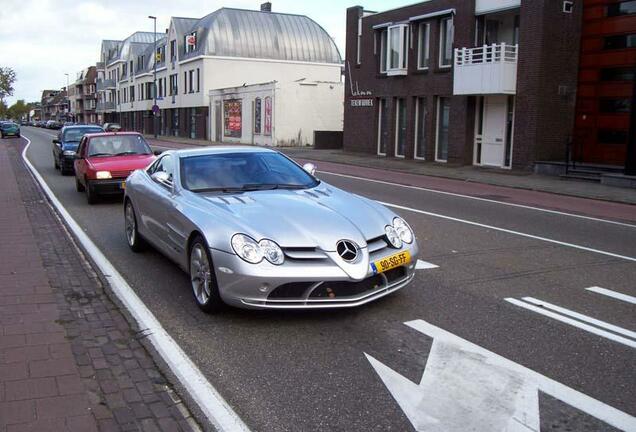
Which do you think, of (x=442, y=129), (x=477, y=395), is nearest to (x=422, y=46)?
(x=442, y=129)

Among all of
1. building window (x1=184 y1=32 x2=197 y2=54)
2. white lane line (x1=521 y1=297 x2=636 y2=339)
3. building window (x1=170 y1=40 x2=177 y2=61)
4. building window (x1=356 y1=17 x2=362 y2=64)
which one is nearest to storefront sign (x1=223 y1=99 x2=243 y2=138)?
building window (x1=184 y1=32 x2=197 y2=54)

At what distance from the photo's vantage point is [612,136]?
2102cm

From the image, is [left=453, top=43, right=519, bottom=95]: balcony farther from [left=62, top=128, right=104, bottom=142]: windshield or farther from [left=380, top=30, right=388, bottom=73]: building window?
[left=62, top=128, right=104, bottom=142]: windshield

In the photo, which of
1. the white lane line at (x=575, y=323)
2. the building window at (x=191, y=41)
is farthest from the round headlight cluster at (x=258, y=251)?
the building window at (x=191, y=41)

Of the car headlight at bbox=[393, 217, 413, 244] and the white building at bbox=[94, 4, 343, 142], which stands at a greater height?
the white building at bbox=[94, 4, 343, 142]

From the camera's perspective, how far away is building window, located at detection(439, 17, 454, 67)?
1031 inches

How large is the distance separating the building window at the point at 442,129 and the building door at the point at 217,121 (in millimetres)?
27573

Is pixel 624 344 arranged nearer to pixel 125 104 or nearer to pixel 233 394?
pixel 233 394

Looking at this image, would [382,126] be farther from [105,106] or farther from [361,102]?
[105,106]

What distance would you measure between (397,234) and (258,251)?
139 cm

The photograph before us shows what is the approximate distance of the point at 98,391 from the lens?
4.05 m

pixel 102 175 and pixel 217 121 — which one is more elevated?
pixel 217 121

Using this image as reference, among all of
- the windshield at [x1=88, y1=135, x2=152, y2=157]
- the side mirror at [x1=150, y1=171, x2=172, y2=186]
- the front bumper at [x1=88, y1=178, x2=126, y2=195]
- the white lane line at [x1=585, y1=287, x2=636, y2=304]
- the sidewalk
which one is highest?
the windshield at [x1=88, y1=135, x2=152, y2=157]

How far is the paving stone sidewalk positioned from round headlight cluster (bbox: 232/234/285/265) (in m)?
1.04
